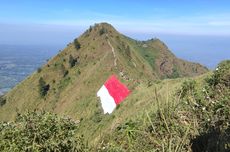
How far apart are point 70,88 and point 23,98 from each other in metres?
15.7

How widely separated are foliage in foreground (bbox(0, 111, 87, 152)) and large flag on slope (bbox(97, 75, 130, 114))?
33.8 meters

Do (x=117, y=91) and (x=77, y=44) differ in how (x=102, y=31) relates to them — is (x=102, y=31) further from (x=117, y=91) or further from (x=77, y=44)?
(x=117, y=91)

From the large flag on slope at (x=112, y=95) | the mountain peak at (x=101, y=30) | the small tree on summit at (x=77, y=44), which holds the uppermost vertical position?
the mountain peak at (x=101, y=30)

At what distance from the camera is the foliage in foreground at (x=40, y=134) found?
9914 millimetres

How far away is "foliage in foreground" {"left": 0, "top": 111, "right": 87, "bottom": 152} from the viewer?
991 cm

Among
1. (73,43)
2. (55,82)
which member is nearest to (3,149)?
(55,82)

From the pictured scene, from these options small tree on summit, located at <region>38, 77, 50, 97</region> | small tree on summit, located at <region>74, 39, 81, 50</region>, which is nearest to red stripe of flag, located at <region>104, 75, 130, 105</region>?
small tree on summit, located at <region>38, 77, 50, 97</region>

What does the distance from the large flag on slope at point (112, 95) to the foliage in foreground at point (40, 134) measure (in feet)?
111

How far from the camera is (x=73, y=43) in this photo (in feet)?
348

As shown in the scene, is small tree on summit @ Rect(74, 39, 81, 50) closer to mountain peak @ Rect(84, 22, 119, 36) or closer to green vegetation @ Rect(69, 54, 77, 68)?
mountain peak @ Rect(84, 22, 119, 36)

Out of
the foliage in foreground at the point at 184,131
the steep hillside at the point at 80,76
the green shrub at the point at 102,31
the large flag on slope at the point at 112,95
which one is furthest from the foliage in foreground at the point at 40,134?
the green shrub at the point at 102,31

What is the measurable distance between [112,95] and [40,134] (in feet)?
129

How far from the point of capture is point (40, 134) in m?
10.3

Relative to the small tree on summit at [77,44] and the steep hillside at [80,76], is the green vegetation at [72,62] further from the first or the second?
the small tree on summit at [77,44]
